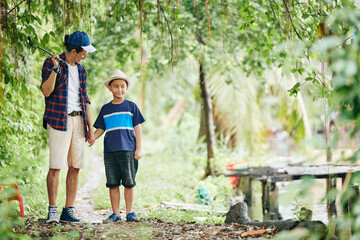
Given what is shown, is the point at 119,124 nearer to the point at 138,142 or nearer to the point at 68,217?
the point at 138,142

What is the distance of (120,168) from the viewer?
4.64 m

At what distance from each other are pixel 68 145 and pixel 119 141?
0.52m

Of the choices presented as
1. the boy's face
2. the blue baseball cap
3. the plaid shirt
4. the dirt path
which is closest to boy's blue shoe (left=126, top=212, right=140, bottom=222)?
the dirt path

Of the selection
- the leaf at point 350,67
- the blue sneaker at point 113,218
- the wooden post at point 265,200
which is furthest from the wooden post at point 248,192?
the leaf at point 350,67

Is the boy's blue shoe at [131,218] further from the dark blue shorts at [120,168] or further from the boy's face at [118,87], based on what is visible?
the boy's face at [118,87]

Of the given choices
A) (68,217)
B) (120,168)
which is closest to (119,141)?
(120,168)

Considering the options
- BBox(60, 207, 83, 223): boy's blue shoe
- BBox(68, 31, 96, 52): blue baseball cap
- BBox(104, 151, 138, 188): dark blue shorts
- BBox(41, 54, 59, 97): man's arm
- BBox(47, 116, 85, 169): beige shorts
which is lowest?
BBox(60, 207, 83, 223): boy's blue shoe

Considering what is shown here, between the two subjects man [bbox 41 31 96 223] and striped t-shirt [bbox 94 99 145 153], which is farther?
striped t-shirt [bbox 94 99 145 153]

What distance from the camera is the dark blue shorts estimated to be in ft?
15.1

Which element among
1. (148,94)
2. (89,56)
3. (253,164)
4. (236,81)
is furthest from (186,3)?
(148,94)

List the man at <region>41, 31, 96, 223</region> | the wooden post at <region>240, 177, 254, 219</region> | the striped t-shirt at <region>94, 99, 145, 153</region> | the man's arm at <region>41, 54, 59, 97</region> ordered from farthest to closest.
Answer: the wooden post at <region>240, 177, 254, 219</region>
the striped t-shirt at <region>94, 99, 145, 153</region>
the man at <region>41, 31, 96, 223</region>
the man's arm at <region>41, 54, 59, 97</region>

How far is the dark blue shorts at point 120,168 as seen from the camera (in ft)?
15.1

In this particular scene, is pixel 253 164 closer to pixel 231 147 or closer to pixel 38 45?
pixel 231 147

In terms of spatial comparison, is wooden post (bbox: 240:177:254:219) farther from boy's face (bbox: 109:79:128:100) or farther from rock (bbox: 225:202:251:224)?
boy's face (bbox: 109:79:128:100)
